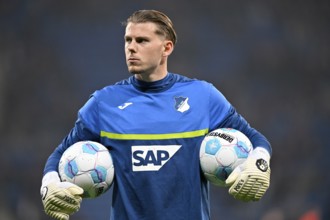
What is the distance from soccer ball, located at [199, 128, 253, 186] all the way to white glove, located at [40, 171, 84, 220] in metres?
0.59

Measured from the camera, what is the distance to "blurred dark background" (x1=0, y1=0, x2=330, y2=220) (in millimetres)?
6102

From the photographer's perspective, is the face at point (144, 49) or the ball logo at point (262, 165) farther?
the face at point (144, 49)

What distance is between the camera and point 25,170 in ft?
19.7

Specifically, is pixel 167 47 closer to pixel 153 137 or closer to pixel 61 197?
pixel 153 137

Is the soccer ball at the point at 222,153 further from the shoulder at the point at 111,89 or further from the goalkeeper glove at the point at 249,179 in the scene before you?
the shoulder at the point at 111,89

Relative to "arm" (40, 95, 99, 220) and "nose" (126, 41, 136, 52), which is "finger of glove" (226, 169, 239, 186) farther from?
"nose" (126, 41, 136, 52)

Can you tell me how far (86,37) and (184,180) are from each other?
132 inches

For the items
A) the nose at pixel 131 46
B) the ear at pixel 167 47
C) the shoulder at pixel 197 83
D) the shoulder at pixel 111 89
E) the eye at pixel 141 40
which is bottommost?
the shoulder at pixel 111 89

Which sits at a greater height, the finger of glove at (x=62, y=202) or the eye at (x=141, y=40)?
the eye at (x=141, y=40)

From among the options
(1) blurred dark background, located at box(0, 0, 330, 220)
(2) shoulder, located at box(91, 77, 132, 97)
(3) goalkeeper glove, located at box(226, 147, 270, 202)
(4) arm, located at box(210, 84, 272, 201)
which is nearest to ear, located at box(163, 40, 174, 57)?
(2) shoulder, located at box(91, 77, 132, 97)

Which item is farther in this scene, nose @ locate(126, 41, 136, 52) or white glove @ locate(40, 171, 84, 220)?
nose @ locate(126, 41, 136, 52)

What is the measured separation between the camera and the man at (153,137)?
10.5 feet

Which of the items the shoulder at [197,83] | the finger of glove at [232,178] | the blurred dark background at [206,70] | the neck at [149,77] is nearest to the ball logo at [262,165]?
the finger of glove at [232,178]

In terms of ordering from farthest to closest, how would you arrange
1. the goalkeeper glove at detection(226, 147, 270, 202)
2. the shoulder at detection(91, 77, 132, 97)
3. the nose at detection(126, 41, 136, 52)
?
1. the shoulder at detection(91, 77, 132, 97)
2. the nose at detection(126, 41, 136, 52)
3. the goalkeeper glove at detection(226, 147, 270, 202)
